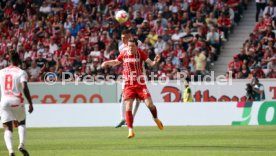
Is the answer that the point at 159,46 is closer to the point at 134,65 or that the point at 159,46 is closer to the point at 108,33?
the point at 108,33

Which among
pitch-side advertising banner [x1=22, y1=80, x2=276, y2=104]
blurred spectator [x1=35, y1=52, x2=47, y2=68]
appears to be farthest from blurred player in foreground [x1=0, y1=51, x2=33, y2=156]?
blurred spectator [x1=35, y1=52, x2=47, y2=68]

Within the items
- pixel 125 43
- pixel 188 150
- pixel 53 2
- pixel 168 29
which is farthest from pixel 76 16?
pixel 188 150

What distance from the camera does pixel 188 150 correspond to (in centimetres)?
1555

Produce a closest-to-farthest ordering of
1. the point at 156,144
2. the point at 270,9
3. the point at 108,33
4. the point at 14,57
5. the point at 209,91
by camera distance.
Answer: the point at 14,57 → the point at 156,144 → the point at 209,91 → the point at 270,9 → the point at 108,33

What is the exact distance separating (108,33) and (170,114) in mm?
8949

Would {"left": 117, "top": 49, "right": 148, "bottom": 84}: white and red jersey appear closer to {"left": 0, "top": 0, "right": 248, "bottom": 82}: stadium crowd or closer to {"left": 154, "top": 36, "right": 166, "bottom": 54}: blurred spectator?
{"left": 0, "top": 0, "right": 248, "bottom": 82}: stadium crowd

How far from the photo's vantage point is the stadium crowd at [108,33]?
32.9m

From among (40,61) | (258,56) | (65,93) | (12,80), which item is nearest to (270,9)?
(258,56)

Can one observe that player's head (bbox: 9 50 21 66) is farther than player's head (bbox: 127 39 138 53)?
No

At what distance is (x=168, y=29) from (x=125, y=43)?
15.1m

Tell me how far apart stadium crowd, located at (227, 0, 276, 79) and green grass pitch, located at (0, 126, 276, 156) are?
9.25 meters

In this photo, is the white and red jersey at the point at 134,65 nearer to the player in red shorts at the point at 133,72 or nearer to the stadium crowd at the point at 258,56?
the player in red shorts at the point at 133,72

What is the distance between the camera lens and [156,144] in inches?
678

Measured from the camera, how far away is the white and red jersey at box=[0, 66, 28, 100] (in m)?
14.1
